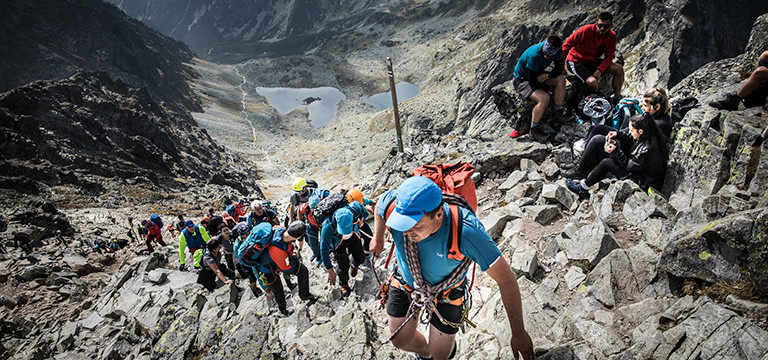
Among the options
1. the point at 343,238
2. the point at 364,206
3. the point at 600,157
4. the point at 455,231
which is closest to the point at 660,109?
the point at 600,157

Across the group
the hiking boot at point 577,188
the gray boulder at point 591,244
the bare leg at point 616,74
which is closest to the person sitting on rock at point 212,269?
the gray boulder at point 591,244

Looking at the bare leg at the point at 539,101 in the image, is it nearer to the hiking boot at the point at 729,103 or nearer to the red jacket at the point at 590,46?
the red jacket at the point at 590,46

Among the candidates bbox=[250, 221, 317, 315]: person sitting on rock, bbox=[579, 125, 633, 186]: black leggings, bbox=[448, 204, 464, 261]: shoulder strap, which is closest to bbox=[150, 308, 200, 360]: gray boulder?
bbox=[250, 221, 317, 315]: person sitting on rock

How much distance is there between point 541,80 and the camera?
8805mm

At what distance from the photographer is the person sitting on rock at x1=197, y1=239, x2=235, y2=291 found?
8914 mm

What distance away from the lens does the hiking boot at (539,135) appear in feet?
30.9

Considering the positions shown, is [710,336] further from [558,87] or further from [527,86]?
[527,86]

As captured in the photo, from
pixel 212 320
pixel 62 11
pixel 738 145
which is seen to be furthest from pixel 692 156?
pixel 62 11

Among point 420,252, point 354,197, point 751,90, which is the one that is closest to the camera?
point 420,252

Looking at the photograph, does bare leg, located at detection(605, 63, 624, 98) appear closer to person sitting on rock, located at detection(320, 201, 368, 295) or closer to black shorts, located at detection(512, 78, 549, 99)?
black shorts, located at detection(512, 78, 549, 99)

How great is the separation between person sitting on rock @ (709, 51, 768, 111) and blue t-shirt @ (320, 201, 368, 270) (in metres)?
7.24

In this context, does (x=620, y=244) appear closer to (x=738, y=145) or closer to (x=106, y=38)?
(x=738, y=145)

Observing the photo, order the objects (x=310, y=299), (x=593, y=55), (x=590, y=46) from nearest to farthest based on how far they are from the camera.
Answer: (x=310, y=299), (x=590, y=46), (x=593, y=55)

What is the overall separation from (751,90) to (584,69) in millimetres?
4310
